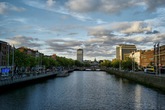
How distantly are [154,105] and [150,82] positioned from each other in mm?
32099

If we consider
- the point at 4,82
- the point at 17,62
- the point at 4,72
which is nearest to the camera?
the point at 4,82

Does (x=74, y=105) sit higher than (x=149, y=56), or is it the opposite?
(x=149, y=56)

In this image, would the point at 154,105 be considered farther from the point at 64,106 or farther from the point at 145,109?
the point at 64,106

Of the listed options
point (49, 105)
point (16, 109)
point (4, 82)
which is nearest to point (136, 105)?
point (49, 105)

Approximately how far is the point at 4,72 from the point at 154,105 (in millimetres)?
44078

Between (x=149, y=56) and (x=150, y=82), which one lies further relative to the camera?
(x=149, y=56)

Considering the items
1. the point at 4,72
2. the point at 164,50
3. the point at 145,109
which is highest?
the point at 164,50

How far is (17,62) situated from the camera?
3777 inches

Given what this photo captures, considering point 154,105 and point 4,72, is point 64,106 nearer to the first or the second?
point 154,105

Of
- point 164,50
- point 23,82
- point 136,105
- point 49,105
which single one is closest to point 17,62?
point 23,82

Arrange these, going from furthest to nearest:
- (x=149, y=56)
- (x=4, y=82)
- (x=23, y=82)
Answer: (x=149, y=56), (x=23, y=82), (x=4, y=82)

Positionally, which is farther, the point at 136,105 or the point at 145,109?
the point at 136,105

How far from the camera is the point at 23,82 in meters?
75.1

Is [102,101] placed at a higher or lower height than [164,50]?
lower
